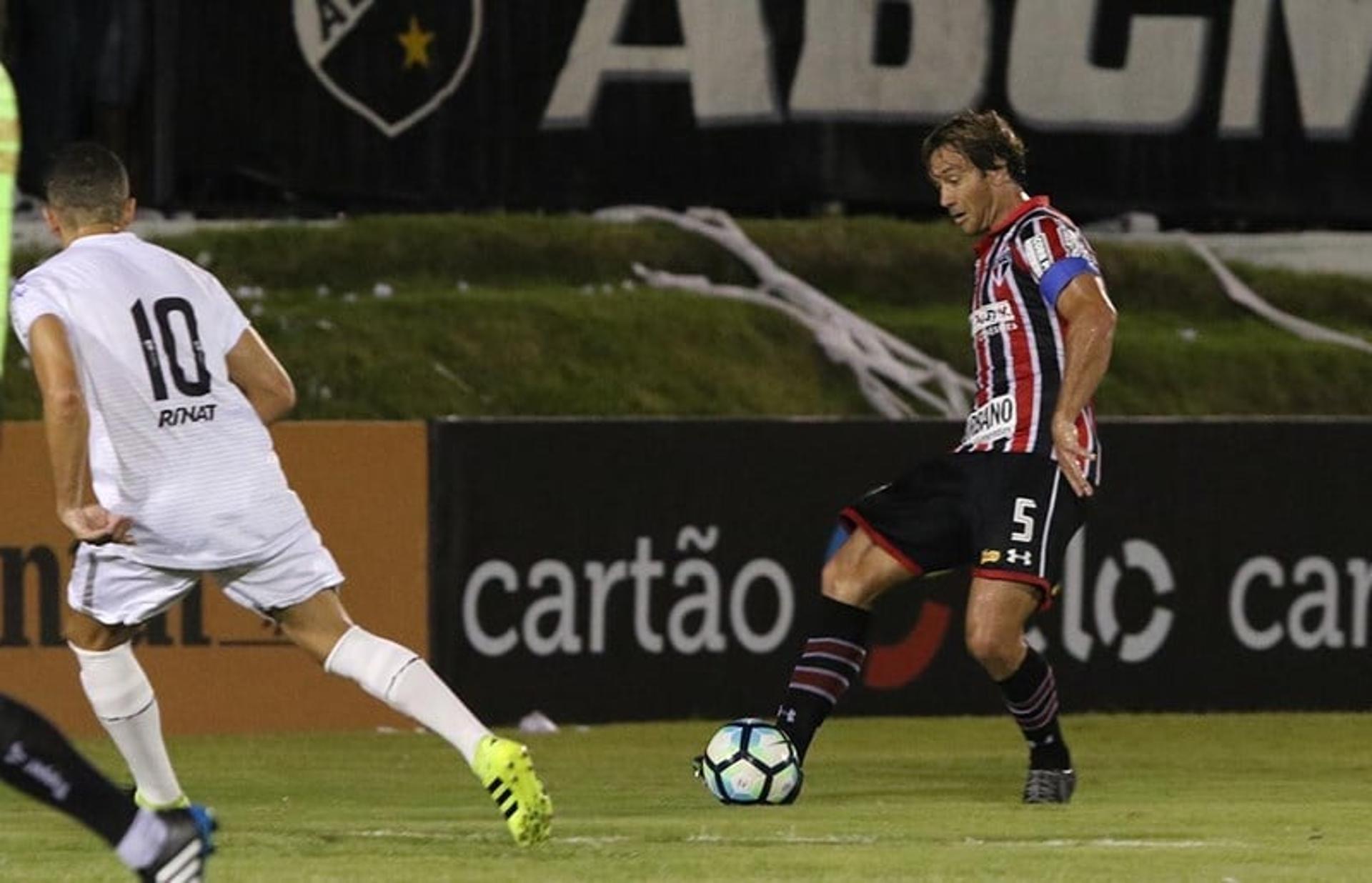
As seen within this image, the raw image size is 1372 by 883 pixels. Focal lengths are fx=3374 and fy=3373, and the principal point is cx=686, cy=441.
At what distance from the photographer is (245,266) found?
1572 cm

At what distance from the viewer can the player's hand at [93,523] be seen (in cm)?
756

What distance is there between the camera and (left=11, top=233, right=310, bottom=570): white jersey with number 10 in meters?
7.83

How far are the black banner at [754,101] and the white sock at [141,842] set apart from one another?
9202 millimetres

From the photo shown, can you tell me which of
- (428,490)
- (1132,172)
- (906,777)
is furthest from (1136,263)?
(906,777)

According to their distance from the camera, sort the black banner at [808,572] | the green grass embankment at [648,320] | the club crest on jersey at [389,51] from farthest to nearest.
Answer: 1. the green grass embankment at [648,320]
2. the club crest on jersey at [389,51]
3. the black banner at [808,572]

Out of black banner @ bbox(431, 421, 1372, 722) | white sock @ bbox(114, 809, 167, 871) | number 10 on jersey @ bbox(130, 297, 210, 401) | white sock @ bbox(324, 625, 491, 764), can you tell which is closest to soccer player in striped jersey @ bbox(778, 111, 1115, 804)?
white sock @ bbox(324, 625, 491, 764)

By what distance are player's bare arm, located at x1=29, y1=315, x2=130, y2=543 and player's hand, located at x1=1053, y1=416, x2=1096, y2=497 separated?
107 inches

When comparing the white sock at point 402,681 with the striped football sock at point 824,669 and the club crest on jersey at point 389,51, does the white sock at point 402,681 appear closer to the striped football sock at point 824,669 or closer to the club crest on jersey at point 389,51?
the striped football sock at point 824,669

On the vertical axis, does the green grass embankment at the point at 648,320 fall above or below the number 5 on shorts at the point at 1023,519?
below

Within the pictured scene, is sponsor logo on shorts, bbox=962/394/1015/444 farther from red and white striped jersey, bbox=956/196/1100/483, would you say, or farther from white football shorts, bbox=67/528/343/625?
white football shorts, bbox=67/528/343/625

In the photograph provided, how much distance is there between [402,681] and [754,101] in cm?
846

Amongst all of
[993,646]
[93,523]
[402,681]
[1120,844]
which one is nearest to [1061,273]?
[993,646]

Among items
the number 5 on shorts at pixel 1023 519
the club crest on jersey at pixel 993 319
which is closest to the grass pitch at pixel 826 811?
the number 5 on shorts at pixel 1023 519

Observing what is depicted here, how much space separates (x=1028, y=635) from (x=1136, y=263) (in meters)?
4.31
